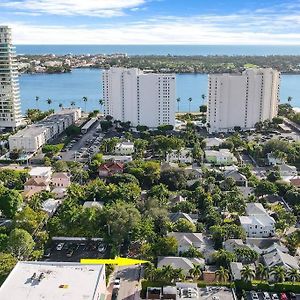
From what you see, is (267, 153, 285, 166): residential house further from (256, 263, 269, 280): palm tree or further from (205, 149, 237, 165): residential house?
(256, 263, 269, 280): palm tree

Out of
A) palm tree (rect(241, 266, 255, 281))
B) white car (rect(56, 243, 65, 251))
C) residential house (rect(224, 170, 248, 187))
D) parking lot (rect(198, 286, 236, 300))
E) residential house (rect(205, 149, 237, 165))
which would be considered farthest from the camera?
residential house (rect(205, 149, 237, 165))

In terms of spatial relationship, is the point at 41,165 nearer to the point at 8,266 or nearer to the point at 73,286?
the point at 8,266

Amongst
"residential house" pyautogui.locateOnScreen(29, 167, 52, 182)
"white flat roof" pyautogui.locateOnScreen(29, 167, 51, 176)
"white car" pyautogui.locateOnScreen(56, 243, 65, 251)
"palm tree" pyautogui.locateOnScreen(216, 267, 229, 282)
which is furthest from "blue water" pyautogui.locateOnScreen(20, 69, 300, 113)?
"palm tree" pyautogui.locateOnScreen(216, 267, 229, 282)

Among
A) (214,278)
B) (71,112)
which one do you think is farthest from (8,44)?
(214,278)

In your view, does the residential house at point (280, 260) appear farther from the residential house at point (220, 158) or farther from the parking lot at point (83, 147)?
the parking lot at point (83, 147)

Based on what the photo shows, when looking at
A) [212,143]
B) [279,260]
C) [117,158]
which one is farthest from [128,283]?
[212,143]
